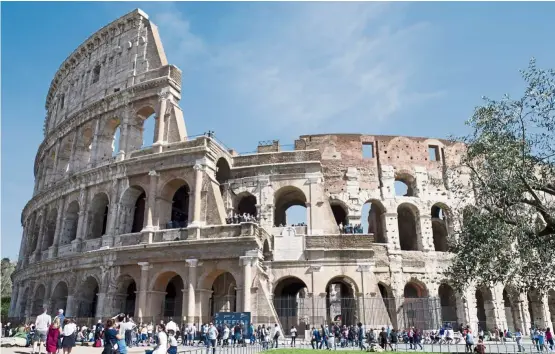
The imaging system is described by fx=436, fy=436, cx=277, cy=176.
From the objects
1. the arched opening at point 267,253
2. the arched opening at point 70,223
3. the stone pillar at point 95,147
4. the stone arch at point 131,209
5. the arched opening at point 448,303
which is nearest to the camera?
the arched opening at point 267,253

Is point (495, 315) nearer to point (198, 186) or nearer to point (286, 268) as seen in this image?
point (286, 268)

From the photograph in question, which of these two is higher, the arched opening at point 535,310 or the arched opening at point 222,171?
the arched opening at point 222,171

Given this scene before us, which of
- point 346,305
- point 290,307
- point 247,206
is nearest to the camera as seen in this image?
point 346,305

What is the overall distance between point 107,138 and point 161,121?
5.13m

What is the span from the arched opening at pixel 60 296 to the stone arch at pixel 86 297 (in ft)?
6.37

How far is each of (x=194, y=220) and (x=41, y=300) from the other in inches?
519

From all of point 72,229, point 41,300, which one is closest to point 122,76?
point 72,229

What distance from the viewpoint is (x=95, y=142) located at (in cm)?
2661

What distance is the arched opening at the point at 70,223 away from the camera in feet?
87.4

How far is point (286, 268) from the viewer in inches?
872

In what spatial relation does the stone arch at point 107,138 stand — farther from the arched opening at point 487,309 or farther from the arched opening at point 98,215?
the arched opening at point 487,309

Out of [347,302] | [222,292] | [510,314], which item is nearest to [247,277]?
[222,292]

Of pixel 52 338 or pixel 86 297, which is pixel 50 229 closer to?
pixel 86 297

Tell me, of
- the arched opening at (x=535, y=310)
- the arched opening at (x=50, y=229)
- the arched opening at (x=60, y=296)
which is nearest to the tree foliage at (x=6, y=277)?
the arched opening at (x=50, y=229)
